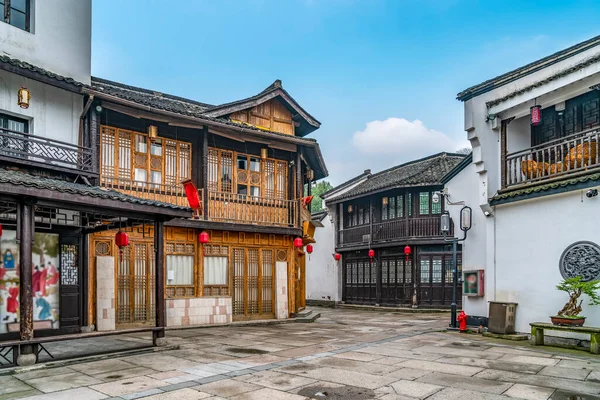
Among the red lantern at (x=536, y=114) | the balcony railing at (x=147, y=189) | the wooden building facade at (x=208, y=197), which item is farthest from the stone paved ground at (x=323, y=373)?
the red lantern at (x=536, y=114)

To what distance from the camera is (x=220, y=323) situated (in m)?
14.0

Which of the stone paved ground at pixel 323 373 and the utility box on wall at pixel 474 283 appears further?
the utility box on wall at pixel 474 283

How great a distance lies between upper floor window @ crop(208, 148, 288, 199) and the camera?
49.9 feet

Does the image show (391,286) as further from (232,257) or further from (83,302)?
(83,302)

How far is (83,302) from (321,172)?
11.3 meters

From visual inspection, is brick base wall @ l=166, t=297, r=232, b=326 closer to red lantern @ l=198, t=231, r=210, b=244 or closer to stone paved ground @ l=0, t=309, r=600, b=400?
red lantern @ l=198, t=231, r=210, b=244

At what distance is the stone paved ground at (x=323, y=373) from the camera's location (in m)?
6.39

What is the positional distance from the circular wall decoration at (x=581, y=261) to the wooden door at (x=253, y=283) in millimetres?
8675

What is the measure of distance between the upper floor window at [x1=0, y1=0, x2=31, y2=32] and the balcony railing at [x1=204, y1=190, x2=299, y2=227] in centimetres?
622

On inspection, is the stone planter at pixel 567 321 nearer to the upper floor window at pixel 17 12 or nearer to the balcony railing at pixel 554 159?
the balcony railing at pixel 554 159

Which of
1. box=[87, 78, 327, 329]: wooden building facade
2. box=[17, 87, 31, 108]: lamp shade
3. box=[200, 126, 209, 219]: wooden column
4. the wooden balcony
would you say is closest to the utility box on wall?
box=[87, 78, 327, 329]: wooden building facade

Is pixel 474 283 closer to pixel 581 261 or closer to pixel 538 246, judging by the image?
pixel 538 246

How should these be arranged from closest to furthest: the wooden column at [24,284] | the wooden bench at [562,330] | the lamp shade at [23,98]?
the wooden column at [24,284], the wooden bench at [562,330], the lamp shade at [23,98]

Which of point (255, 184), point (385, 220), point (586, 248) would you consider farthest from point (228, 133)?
point (385, 220)
